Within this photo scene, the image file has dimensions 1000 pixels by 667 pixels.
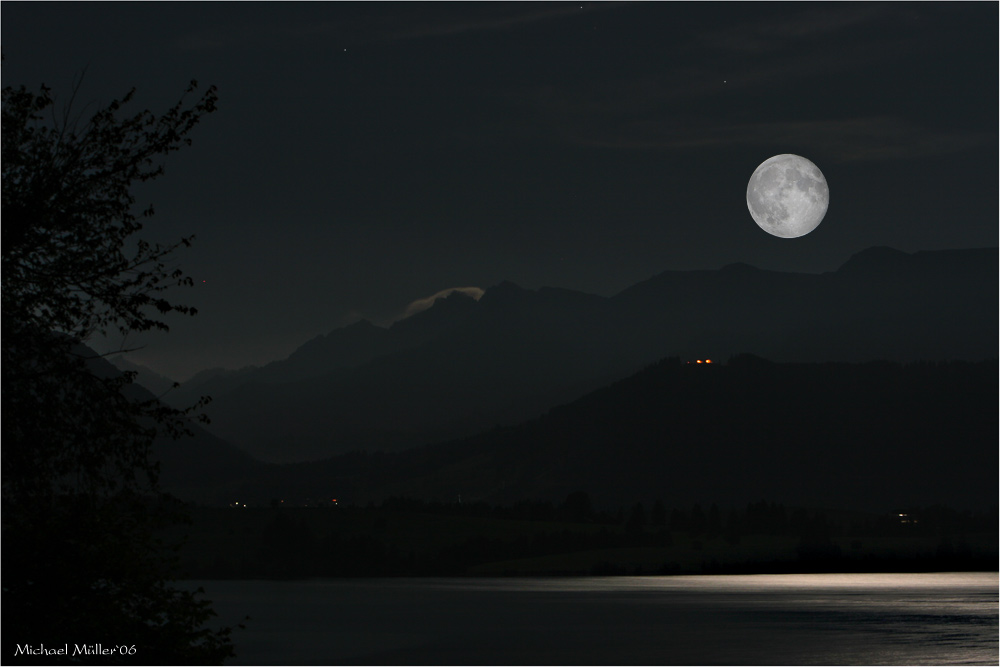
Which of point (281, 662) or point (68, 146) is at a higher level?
point (68, 146)

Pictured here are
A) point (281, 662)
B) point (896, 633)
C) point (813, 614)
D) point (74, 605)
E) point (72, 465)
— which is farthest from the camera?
point (813, 614)

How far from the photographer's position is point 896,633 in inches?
5714

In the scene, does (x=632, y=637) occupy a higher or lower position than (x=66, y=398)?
lower

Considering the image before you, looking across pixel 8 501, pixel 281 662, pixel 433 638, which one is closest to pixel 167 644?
pixel 8 501

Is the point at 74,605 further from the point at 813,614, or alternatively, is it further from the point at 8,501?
the point at 813,614

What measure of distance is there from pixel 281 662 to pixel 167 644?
95.7 metres

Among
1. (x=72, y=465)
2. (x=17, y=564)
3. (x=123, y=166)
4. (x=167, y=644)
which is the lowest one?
(x=167, y=644)

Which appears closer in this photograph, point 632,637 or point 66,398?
point 66,398

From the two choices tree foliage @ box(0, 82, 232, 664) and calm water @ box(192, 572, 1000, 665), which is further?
calm water @ box(192, 572, 1000, 665)

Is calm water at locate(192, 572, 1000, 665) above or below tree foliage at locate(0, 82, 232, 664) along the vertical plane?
below

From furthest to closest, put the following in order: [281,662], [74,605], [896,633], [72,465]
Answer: [896,633], [281,662], [74,605], [72,465]

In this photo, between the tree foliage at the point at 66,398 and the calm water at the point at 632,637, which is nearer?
the tree foliage at the point at 66,398

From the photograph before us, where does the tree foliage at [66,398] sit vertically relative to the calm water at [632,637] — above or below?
above

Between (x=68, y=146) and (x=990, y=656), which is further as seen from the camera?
(x=990, y=656)
